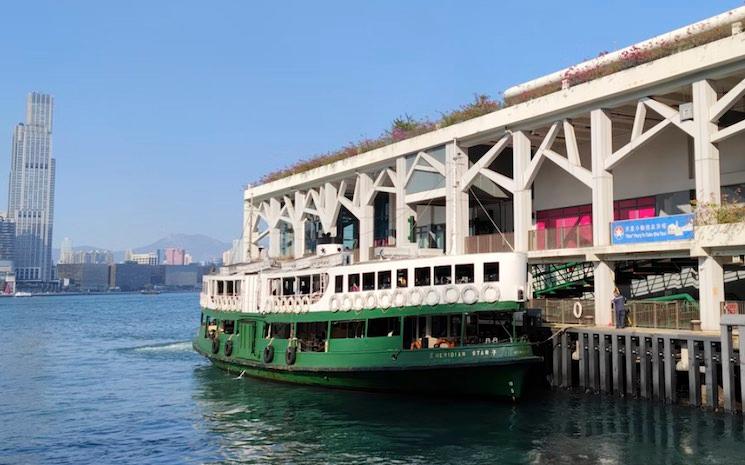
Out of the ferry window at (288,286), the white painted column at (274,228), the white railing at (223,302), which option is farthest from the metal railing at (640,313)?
the white painted column at (274,228)

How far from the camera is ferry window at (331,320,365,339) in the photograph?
26531 millimetres

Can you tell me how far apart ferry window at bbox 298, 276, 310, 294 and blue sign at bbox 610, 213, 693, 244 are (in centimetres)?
1258

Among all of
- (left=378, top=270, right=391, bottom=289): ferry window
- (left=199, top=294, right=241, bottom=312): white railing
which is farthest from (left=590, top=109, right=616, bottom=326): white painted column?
(left=199, top=294, right=241, bottom=312): white railing

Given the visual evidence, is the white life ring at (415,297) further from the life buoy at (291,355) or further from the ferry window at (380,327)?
the life buoy at (291,355)

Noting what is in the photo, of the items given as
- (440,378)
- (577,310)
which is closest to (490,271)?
(440,378)

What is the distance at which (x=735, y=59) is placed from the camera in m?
23.7

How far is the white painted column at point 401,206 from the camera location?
39344 mm

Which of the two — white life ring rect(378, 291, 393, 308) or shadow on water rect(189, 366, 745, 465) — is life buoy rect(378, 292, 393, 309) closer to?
white life ring rect(378, 291, 393, 308)

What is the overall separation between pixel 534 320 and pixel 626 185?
9793mm

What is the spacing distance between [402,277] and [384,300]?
42.5 inches

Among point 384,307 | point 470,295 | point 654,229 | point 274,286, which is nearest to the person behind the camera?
point 470,295

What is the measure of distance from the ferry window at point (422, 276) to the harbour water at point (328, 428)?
414 centimetres

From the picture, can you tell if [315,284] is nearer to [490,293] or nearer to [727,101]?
[490,293]

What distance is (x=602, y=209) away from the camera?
92.3 ft
